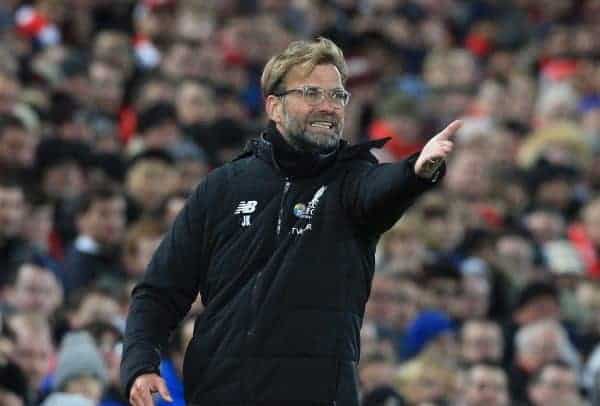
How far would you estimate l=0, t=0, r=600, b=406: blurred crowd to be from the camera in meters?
9.33

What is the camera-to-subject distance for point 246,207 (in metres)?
5.37

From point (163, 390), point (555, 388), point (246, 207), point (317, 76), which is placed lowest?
point (555, 388)

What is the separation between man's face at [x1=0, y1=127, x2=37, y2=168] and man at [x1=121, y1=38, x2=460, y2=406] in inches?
210

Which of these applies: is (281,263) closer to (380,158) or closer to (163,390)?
(163,390)

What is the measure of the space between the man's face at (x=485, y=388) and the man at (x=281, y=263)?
4483 mm

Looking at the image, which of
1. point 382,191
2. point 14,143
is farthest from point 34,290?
point 382,191

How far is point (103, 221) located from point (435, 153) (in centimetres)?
561

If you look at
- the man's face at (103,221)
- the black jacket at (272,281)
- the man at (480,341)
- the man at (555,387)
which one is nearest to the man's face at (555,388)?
the man at (555,387)

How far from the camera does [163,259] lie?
546 centimetres

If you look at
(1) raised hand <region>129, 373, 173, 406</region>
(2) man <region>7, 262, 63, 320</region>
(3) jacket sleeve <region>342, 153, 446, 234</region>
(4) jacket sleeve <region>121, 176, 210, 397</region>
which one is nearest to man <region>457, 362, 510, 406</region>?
(2) man <region>7, 262, 63, 320</region>

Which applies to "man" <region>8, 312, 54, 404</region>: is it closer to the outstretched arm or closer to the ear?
the ear

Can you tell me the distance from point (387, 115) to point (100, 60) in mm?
2204

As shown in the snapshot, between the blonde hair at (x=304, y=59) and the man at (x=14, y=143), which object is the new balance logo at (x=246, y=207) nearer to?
the blonde hair at (x=304, y=59)

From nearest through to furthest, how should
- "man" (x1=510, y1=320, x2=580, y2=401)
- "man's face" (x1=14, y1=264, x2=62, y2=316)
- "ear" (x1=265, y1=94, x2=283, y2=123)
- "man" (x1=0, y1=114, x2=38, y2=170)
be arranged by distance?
"ear" (x1=265, y1=94, x2=283, y2=123) < "man's face" (x1=14, y1=264, x2=62, y2=316) < "man" (x1=510, y1=320, x2=580, y2=401) < "man" (x1=0, y1=114, x2=38, y2=170)
